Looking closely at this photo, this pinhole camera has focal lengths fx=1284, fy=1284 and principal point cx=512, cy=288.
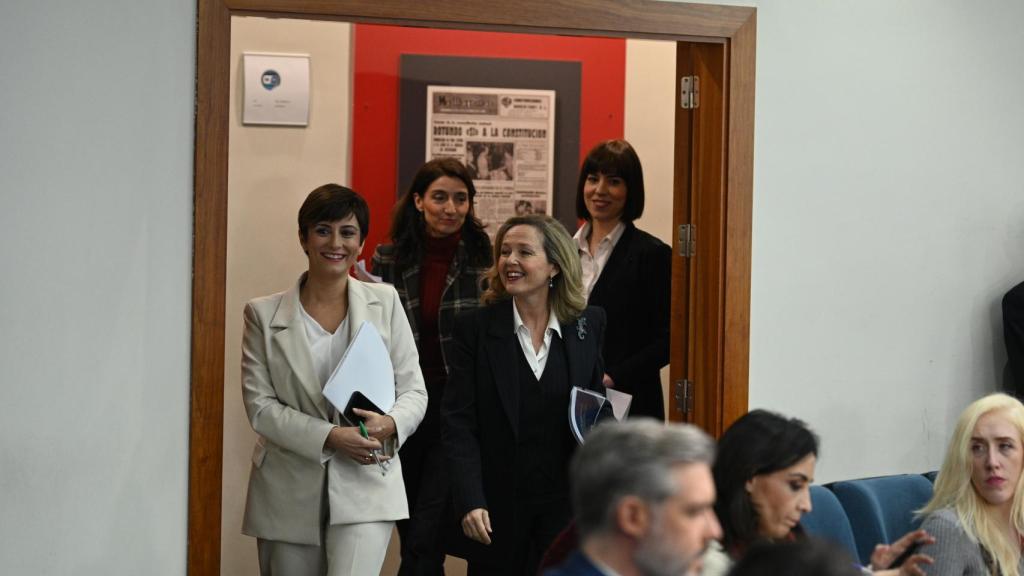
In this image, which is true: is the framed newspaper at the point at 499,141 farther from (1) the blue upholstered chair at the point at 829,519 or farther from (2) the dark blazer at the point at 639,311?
(1) the blue upholstered chair at the point at 829,519

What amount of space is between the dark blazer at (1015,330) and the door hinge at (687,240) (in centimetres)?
117

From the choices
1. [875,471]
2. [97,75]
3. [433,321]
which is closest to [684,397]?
[875,471]

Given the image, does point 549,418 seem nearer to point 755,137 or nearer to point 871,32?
point 755,137

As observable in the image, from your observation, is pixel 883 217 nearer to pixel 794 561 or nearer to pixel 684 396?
pixel 684 396

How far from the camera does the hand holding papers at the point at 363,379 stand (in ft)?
12.4

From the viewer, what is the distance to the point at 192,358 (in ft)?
12.7

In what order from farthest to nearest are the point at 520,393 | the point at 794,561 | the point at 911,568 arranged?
1. the point at 520,393
2. the point at 911,568
3. the point at 794,561

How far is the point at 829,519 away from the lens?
353 cm

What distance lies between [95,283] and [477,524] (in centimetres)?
132

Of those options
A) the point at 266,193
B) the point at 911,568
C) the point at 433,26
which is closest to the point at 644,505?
the point at 911,568

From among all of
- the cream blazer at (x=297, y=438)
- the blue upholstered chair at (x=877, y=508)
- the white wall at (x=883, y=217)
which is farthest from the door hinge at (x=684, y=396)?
the cream blazer at (x=297, y=438)

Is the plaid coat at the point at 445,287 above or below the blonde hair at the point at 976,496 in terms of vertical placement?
above

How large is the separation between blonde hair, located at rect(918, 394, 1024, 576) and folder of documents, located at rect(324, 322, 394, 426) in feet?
5.23

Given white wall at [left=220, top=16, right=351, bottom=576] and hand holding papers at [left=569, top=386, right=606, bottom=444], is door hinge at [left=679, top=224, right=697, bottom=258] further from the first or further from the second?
white wall at [left=220, top=16, right=351, bottom=576]
